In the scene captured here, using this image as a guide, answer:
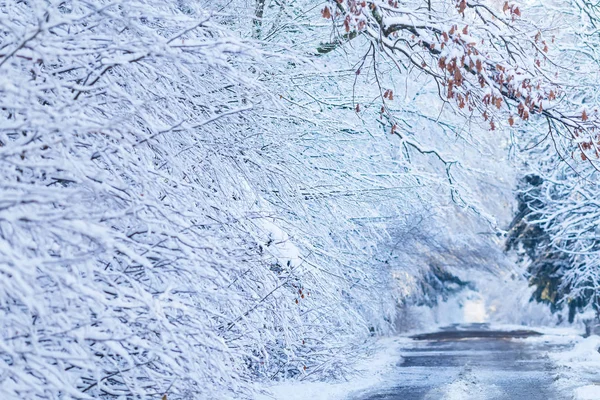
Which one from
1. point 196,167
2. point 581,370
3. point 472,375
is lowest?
point 581,370

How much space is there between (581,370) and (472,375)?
2.52m

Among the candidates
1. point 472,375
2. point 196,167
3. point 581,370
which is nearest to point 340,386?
point 472,375

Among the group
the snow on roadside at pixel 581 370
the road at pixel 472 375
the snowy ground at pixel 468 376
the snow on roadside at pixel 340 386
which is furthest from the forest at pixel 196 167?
the snow on roadside at pixel 581 370

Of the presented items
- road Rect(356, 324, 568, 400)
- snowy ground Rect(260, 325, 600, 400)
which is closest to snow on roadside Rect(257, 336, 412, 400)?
snowy ground Rect(260, 325, 600, 400)

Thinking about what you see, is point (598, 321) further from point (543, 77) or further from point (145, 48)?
point (145, 48)

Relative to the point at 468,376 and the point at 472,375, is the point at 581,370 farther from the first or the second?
the point at 468,376

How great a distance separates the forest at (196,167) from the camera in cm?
577

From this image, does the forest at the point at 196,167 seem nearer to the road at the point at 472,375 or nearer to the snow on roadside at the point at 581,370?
the road at the point at 472,375

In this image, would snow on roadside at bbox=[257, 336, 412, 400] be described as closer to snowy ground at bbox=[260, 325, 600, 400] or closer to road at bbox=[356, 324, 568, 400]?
snowy ground at bbox=[260, 325, 600, 400]

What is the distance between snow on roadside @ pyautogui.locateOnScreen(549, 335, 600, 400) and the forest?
109 inches

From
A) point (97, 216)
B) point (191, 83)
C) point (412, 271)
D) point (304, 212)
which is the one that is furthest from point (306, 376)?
point (412, 271)

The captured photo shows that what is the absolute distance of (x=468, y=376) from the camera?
676 inches

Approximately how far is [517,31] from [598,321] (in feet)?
85.9

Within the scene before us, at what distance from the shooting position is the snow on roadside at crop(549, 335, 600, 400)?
1316cm
